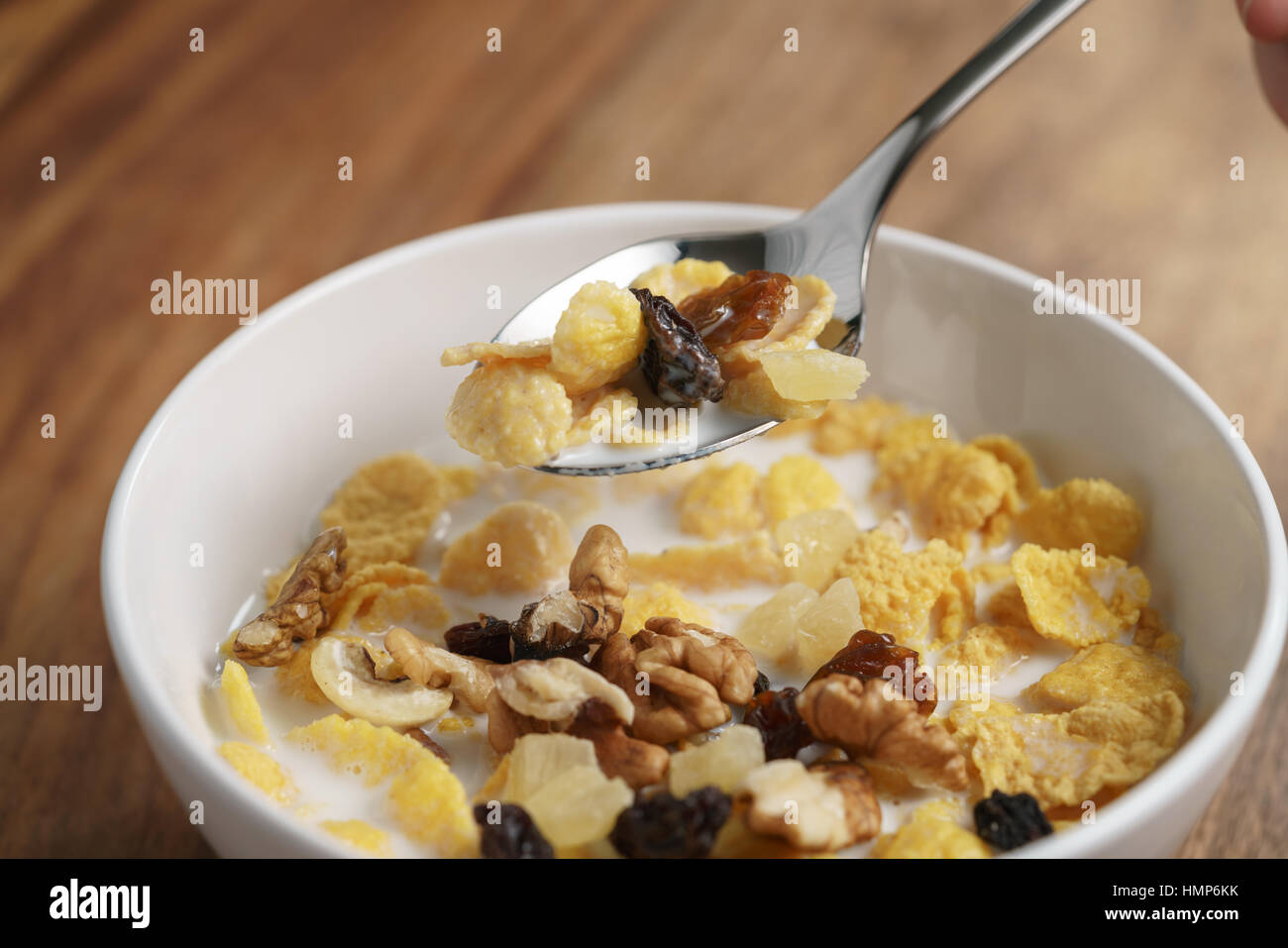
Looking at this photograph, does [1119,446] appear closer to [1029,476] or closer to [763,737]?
[1029,476]

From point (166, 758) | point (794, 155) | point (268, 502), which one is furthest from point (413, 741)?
point (794, 155)

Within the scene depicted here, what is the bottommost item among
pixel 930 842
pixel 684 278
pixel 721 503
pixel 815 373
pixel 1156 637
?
pixel 930 842

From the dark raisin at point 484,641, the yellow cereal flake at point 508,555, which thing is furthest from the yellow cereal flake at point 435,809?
the yellow cereal flake at point 508,555

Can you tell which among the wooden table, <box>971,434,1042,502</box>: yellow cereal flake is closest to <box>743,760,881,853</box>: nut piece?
<box>971,434,1042,502</box>: yellow cereal flake

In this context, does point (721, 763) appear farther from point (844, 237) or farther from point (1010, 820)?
point (844, 237)

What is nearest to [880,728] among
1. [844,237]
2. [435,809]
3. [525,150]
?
[435,809]

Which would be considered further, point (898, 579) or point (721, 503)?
point (721, 503)
